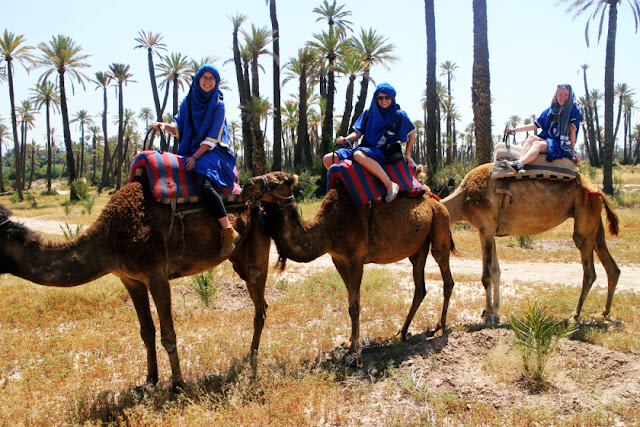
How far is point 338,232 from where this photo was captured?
5211 millimetres

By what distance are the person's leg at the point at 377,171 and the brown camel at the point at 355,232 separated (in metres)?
0.24

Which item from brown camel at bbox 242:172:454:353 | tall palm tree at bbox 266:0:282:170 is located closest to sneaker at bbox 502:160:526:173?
brown camel at bbox 242:172:454:353

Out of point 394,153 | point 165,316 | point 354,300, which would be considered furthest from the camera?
point 394,153

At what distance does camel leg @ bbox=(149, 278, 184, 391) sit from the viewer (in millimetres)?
4223

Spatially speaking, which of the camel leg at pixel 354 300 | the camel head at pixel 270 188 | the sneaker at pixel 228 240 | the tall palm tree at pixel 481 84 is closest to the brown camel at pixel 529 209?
the camel leg at pixel 354 300

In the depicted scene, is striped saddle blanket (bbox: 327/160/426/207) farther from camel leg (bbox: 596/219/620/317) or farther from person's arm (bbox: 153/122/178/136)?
camel leg (bbox: 596/219/620/317)

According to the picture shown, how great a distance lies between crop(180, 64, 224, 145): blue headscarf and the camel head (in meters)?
0.78

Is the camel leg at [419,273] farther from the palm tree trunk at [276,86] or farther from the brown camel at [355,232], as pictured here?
the palm tree trunk at [276,86]

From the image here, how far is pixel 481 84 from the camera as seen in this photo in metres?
14.5

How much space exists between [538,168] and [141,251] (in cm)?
546

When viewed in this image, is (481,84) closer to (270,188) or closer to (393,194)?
(393,194)

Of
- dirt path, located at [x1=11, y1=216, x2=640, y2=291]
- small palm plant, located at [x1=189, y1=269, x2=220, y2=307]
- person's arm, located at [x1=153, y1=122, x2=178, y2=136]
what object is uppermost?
person's arm, located at [x1=153, y1=122, x2=178, y2=136]

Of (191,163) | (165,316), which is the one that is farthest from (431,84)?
(165,316)

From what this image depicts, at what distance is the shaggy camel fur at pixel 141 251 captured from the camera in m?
3.72
